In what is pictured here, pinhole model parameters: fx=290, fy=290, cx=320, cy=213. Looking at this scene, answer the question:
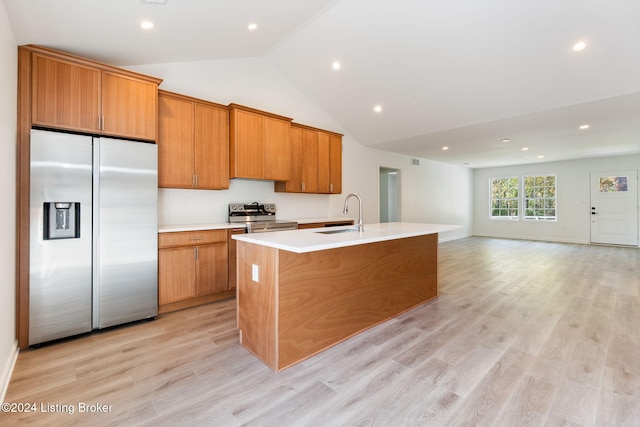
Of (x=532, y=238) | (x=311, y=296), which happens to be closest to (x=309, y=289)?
(x=311, y=296)

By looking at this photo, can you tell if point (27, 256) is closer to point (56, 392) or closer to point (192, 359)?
point (56, 392)

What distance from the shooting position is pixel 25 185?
2275mm

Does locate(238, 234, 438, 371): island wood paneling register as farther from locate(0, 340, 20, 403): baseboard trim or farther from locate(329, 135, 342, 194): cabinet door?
locate(329, 135, 342, 194): cabinet door

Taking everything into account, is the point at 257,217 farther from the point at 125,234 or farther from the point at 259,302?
the point at 259,302

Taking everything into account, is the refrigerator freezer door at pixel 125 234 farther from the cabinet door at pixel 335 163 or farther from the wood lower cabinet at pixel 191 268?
the cabinet door at pixel 335 163

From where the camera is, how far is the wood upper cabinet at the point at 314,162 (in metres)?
4.63

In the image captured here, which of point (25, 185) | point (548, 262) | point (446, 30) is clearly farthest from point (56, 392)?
point (548, 262)

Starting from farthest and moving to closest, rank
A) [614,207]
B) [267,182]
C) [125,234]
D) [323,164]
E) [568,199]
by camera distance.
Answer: [568,199]
[614,207]
[323,164]
[267,182]
[125,234]

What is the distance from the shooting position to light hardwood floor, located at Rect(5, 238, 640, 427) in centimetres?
159

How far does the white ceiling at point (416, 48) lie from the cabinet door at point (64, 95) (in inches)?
8.5

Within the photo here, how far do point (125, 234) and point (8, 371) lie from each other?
118 cm

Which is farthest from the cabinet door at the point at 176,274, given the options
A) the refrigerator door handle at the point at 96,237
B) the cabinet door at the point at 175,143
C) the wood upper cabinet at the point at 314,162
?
the wood upper cabinet at the point at 314,162

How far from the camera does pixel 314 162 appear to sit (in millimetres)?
4934

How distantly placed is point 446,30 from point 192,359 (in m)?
3.92
